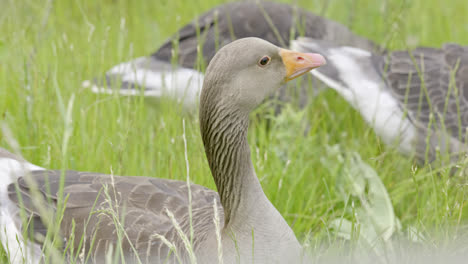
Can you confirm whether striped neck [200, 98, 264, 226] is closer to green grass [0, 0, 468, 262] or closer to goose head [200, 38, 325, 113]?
goose head [200, 38, 325, 113]

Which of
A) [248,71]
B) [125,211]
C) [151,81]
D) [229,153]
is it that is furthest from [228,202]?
[151,81]

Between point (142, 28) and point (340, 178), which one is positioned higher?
point (142, 28)

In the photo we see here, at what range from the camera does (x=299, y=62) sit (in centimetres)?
273

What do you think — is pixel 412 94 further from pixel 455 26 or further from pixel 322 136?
pixel 455 26

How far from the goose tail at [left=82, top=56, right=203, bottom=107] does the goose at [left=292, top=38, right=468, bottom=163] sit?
1.00 meters

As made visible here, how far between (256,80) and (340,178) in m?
1.60

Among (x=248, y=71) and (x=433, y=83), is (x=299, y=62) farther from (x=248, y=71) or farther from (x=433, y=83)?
(x=433, y=83)

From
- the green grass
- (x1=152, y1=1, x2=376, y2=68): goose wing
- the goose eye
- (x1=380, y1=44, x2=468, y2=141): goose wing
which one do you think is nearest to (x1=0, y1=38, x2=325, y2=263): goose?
the goose eye

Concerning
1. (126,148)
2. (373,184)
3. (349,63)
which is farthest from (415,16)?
(126,148)

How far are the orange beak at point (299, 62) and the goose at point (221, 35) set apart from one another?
199cm

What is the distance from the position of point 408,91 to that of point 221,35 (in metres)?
1.74

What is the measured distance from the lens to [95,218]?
2877 millimetres

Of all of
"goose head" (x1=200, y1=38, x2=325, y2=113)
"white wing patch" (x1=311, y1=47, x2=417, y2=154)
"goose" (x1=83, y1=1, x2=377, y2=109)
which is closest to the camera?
"goose head" (x1=200, y1=38, x2=325, y2=113)

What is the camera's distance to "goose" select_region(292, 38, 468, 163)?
4332 mm
